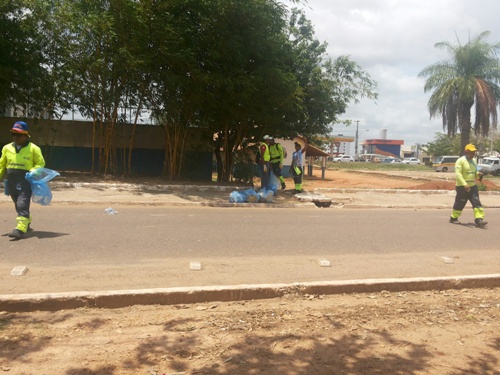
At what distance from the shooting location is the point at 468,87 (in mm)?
27016

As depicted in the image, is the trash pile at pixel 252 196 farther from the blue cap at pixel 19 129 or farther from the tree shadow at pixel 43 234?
the blue cap at pixel 19 129

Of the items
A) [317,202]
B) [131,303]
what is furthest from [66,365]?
[317,202]

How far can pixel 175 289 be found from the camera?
484 centimetres

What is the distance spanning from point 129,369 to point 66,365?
447 mm

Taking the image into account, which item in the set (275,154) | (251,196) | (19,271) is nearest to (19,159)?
(19,271)

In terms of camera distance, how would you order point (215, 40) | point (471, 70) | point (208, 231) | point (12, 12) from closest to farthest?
point (208, 231), point (215, 40), point (12, 12), point (471, 70)

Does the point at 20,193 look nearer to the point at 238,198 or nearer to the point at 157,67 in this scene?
the point at 238,198

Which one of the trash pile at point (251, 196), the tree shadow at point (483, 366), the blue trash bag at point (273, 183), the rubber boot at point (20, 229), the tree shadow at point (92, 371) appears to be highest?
the blue trash bag at point (273, 183)

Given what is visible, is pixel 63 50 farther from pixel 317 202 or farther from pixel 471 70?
pixel 471 70

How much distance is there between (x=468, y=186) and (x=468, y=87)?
19.1 m

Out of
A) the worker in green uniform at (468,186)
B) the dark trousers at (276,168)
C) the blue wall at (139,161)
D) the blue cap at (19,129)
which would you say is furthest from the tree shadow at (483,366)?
the blue wall at (139,161)

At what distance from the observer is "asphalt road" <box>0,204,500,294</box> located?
5.54 metres

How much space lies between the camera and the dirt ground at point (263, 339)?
3.58 meters

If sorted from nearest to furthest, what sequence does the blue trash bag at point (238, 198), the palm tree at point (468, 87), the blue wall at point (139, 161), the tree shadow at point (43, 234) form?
the tree shadow at point (43, 234) → the blue trash bag at point (238, 198) → the blue wall at point (139, 161) → the palm tree at point (468, 87)
